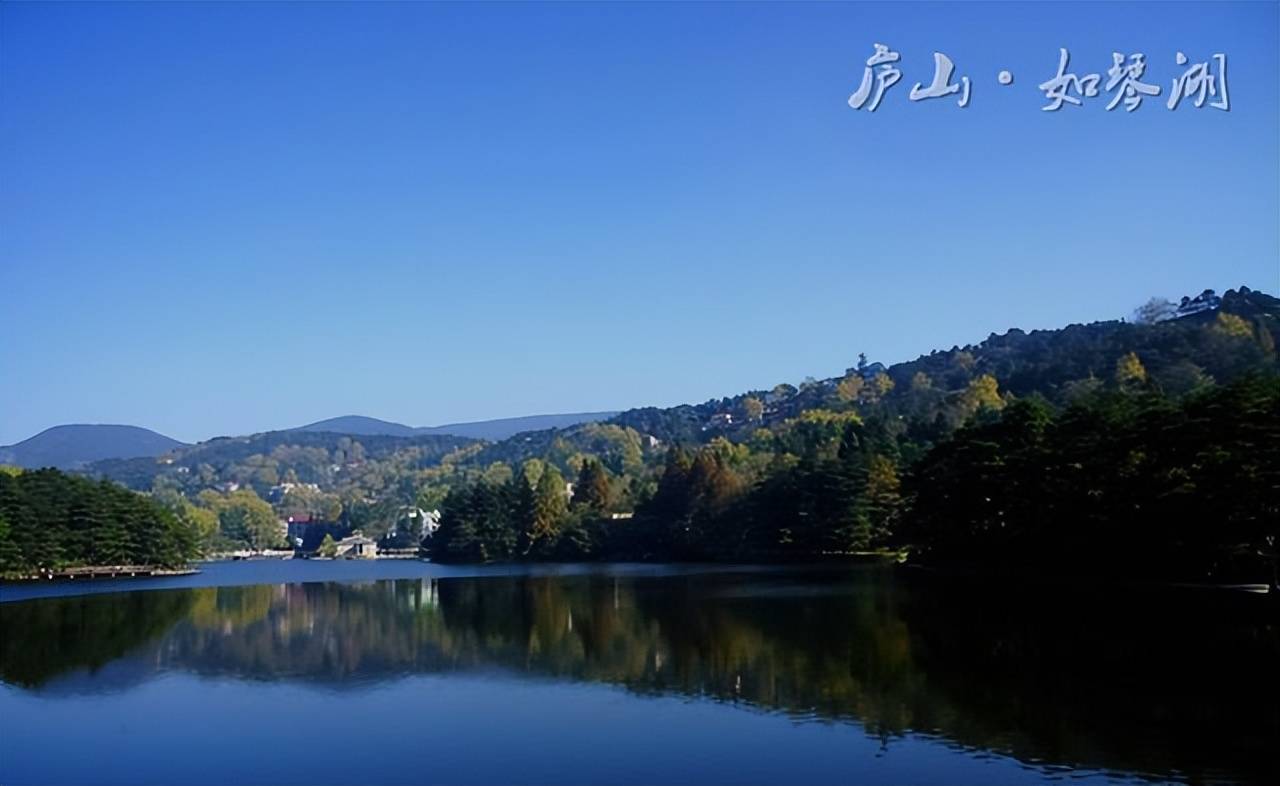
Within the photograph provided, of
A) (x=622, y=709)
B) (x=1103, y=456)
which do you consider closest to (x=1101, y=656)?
(x=622, y=709)

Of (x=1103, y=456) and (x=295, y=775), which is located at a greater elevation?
(x=1103, y=456)

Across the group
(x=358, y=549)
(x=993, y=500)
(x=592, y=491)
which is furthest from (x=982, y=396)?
(x=358, y=549)

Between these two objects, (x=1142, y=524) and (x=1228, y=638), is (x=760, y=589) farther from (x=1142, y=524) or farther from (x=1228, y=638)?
(x=1228, y=638)

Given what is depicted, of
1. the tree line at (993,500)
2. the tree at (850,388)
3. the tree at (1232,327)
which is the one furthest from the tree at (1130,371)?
the tree at (850,388)

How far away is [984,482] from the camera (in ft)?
138

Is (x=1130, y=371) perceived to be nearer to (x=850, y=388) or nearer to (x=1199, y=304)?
(x=1199, y=304)

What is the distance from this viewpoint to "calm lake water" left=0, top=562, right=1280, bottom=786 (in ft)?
45.5

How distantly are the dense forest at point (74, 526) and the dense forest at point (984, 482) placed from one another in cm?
87

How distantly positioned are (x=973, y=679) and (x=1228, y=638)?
18.3 feet

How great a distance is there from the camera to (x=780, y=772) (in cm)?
1334

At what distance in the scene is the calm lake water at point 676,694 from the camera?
13.9m

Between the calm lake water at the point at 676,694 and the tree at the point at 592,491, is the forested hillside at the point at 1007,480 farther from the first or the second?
the calm lake water at the point at 676,694

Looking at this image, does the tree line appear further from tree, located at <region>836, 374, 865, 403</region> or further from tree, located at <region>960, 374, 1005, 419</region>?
tree, located at <region>836, 374, 865, 403</region>

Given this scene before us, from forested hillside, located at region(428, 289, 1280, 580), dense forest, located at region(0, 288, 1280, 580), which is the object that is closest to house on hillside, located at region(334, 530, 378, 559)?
dense forest, located at region(0, 288, 1280, 580)
